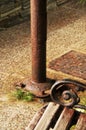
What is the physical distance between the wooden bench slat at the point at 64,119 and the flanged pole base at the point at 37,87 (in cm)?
149

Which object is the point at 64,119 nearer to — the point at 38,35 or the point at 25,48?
the point at 38,35

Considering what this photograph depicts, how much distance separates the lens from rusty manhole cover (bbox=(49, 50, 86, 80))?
232 inches

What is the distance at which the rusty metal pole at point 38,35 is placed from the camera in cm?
486

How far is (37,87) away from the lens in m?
5.24

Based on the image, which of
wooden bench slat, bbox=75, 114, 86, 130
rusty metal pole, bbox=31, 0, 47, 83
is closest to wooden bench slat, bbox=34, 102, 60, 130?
wooden bench slat, bbox=75, 114, 86, 130

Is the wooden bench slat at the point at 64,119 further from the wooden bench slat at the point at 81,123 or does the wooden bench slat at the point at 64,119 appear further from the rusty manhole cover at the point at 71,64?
the rusty manhole cover at the point at 71,64

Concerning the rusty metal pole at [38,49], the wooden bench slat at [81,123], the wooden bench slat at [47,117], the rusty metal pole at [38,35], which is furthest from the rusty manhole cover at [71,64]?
the wooden bench slat at [81,123]

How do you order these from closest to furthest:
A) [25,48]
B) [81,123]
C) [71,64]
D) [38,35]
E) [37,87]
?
[81,123] → [38,35] → [37,87] → [71,64] → [25,48]

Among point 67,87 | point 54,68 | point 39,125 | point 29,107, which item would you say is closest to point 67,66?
point 54,68

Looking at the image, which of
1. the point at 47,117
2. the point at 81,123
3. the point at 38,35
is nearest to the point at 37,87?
the point at 38,35

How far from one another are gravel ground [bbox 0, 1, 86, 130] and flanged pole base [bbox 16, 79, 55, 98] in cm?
15

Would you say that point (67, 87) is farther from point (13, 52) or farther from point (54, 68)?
point (13, 52)

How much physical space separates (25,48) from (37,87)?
1.90 metres

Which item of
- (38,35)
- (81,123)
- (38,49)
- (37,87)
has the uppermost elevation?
(38,35)
